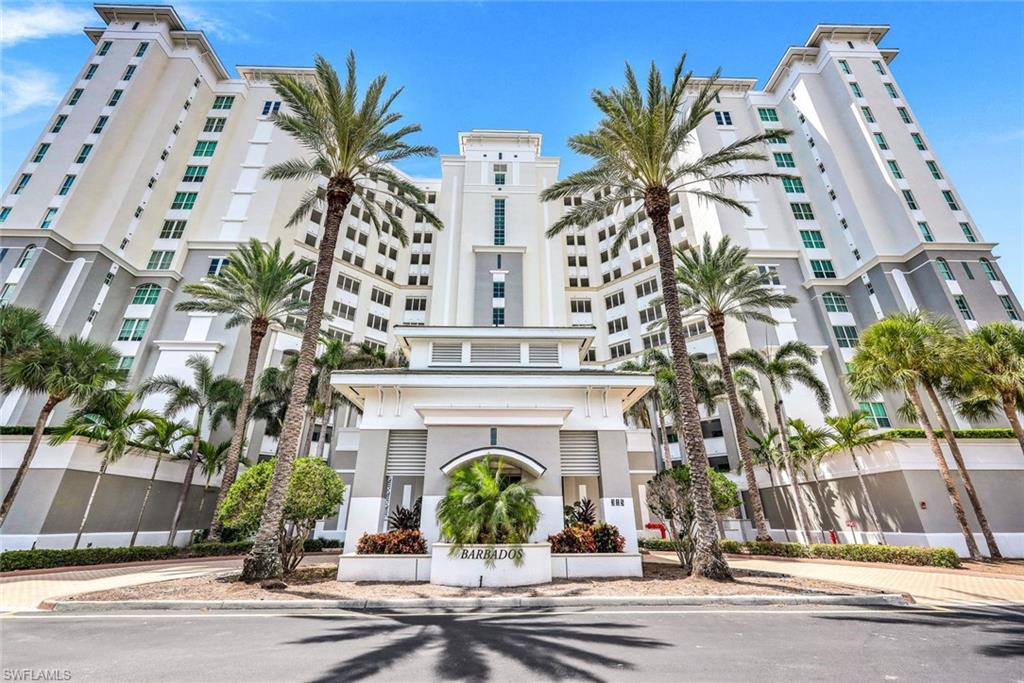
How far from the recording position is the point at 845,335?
132 feet

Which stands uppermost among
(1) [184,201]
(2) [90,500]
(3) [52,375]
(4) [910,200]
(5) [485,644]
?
(1) [184,201]

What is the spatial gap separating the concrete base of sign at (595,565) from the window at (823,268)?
1604 inches

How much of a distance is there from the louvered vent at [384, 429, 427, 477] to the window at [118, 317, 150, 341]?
35.5 m

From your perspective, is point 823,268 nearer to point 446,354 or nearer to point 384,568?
point 446,354

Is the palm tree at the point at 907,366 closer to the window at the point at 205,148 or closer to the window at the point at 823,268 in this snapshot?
the window at the point at 823,268

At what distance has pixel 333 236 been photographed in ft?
58.4

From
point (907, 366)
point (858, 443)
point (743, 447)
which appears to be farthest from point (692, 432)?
point (858, 443)

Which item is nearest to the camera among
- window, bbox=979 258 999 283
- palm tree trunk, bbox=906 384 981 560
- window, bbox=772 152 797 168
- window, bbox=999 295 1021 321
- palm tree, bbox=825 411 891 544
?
palm tree trunk, bbox=906 384 981 560

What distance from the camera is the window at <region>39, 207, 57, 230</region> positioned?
3781 cm

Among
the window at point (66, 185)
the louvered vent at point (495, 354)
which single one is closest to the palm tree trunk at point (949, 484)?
the louvered vent at point (495, 354)

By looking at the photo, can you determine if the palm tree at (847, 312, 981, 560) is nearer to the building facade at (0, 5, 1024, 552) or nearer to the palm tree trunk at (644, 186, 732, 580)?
the palm tree trunk at (644, 186, 732, 580)

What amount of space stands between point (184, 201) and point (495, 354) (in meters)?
44.3

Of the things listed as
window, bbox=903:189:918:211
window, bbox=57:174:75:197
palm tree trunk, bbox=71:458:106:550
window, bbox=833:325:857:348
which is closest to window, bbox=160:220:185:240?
window, bbox=57:174:75:197

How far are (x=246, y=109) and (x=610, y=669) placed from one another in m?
66.2
